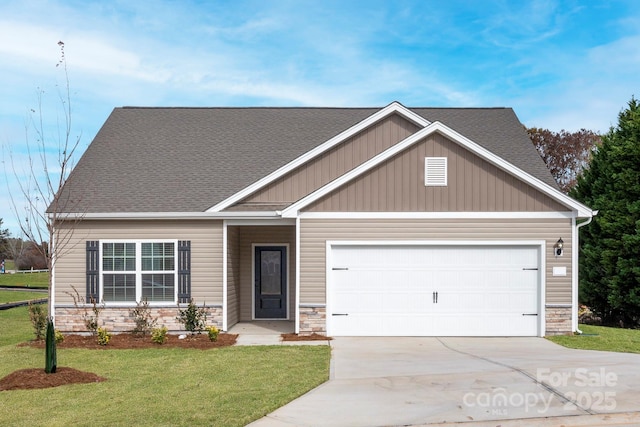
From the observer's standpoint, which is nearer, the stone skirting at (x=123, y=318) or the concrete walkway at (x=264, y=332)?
the concrete walkway at (x=264, y=332)

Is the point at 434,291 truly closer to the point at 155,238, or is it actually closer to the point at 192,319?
the point at 192,319

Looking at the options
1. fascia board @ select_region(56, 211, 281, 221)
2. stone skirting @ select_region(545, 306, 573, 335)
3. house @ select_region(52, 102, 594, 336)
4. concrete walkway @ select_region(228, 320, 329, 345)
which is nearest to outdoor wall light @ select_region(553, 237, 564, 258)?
house @ select_region(52, 102, 594, 336)

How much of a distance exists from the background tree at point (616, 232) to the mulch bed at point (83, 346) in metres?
11.6

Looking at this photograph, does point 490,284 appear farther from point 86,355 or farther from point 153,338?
point 86,355

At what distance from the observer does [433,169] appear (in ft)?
47.3

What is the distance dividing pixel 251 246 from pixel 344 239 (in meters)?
4.03

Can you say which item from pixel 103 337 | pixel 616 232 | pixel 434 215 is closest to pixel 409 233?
pixel 434 215

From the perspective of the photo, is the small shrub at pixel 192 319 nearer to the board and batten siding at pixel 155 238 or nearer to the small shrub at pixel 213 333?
the board and batten siding at pixel 155 238

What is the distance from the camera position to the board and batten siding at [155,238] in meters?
15.4

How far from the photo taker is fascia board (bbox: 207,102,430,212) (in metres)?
15.7

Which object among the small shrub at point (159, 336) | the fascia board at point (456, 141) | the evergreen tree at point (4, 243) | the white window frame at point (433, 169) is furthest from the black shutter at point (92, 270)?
the evergreen tree at point (4, 243)

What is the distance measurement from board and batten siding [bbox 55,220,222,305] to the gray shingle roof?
1.33ft

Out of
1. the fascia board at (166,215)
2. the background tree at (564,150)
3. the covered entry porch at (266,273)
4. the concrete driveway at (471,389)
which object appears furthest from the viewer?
the background tree at (564,150)

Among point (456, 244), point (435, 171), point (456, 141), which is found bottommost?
point (456, 244)
